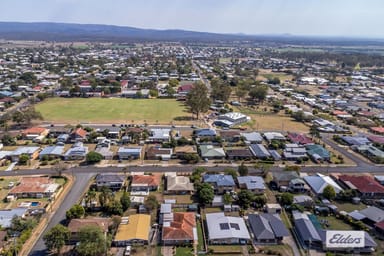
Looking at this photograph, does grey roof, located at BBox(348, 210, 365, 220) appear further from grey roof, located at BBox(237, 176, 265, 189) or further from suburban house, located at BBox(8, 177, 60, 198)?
suburban house, located at BBox(8, 177, 60, 198)

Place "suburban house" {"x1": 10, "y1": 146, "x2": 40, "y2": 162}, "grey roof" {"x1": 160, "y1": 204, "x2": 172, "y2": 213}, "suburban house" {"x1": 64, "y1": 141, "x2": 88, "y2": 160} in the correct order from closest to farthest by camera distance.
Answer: "grey roof" {"x1": 160, "y1": 204, "x2": 172, "y2": 213} → "suburban house" {"x1": 10, "y1": 146, "x2": 40, "y2": 162} → "suburban house" {"x1": 64, "y1": 141, "x2": 88, "y2": 160}

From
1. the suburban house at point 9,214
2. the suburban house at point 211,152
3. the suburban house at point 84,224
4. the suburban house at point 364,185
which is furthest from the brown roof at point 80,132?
the suburban house at point 364,185

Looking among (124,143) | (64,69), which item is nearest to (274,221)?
(124,143)

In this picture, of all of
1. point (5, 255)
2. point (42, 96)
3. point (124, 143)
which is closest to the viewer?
Result: point (5, 255)

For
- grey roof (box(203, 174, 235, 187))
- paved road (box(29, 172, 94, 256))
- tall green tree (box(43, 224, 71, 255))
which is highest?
tall green tree (box(43, 224, 71, 255))

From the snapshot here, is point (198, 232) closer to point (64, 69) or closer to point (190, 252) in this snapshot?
point (190, 252)

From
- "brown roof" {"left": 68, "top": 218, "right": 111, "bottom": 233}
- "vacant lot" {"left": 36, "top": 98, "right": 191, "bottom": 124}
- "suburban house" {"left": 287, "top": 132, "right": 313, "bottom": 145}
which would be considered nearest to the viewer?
"brown roof" {"left": 68, "top": 218, "right": 111, "bottom": 233}

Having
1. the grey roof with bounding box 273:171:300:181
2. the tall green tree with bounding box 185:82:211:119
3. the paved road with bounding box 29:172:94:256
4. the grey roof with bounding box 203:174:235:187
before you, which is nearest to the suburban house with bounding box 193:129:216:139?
the tall green tree with bounding box 185:82:211:119
